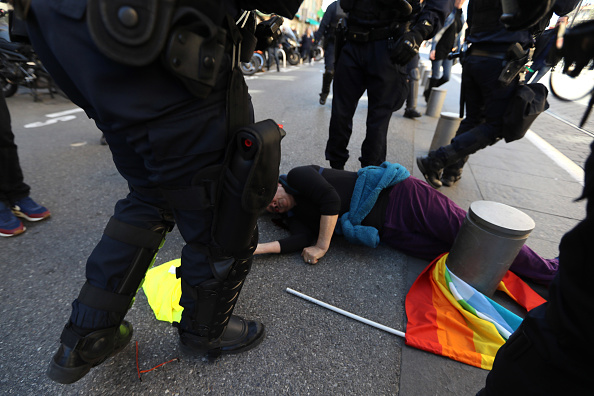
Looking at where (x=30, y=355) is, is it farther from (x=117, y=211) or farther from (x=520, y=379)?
(x=520, y=379)

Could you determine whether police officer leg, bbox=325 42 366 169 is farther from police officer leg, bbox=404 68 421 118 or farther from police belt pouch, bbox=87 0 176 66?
police officer leg, bbox=404 68 421 118

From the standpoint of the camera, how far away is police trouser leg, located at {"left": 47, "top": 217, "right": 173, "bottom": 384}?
0.95m

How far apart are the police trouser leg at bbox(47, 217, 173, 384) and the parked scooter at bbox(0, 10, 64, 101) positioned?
4752mm

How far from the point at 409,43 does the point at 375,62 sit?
268 millimetres

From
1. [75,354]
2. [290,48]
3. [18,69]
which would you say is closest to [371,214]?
[75,354]

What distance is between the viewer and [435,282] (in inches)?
64.1

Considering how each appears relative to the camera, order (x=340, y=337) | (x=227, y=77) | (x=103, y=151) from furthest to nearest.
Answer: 1. (x=103, y=151)
2. (x=340, y=337)
3. (x=227, y=77)

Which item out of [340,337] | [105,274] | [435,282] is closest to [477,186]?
[435,282]

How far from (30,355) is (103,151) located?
95.0 inches

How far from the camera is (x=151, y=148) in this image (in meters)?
0.76

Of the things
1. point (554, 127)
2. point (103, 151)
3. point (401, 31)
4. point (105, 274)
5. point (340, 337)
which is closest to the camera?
point (105, 274)

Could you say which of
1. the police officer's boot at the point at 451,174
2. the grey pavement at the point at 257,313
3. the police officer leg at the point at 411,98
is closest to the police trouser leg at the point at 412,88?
the police officer leg at the point at 411,98

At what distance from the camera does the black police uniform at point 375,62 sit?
2.20 metres

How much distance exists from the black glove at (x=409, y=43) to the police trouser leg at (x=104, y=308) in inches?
75.0
